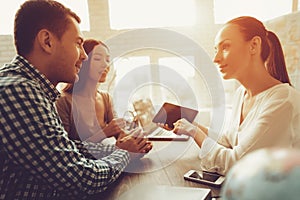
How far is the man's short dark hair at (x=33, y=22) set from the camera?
82cm

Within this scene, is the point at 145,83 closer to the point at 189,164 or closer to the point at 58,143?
the point at 189,164

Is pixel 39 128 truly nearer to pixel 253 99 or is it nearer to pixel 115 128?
pixel 115 128

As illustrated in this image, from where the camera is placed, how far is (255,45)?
3.18ft

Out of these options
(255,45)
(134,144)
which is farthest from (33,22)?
(255,45)

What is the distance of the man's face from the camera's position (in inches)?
33.9

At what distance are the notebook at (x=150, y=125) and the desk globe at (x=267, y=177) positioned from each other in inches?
42.4

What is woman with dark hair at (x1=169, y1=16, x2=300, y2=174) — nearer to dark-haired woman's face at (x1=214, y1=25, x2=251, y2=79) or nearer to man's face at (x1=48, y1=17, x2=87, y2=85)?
dark-haired woman's face at (x1=214, y1=25, x2=251, y2=79)

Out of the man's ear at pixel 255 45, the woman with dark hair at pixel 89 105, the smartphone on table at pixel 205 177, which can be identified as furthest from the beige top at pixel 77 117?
the man's ear at pixel 255 45

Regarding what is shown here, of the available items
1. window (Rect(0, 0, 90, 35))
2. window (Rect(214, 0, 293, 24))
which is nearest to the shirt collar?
window (Rect(0, 0, 90, 35))

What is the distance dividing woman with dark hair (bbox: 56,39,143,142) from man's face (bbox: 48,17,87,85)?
0.34m

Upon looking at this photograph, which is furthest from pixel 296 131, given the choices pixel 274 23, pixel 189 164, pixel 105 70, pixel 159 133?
pixel 274 23

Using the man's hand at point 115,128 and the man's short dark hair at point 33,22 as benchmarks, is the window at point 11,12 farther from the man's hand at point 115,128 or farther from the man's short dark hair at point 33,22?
the man's short dark hair at point 33,22

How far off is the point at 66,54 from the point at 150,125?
74cm

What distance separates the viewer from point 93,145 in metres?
1.04
